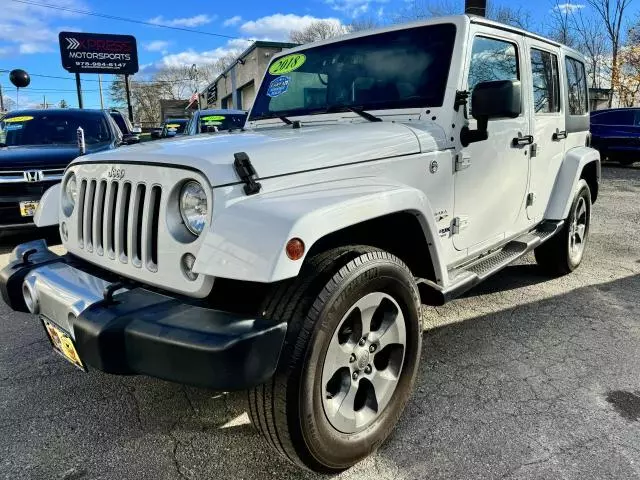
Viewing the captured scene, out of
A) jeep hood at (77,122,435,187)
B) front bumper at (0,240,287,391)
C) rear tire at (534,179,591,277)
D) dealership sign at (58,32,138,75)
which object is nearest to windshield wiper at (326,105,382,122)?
jeep hood at (77,122,435,187)

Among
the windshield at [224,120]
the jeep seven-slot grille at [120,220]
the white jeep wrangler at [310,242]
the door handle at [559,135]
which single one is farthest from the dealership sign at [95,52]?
the jeep seven-slot grille at [120,220]

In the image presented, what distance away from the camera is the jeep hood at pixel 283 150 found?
198 cm

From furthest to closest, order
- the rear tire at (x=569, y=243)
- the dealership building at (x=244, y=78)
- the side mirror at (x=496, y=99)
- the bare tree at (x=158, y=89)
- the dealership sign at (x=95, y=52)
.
Answer: 1. the bare tree at (x=158, y=89)
2. the dealership building at (x=244, y=78)
3. the dealership sign at (x=95, y=52)
4. the rear tire at (x=569, y=243)
5. the side mirror at (x=496, y=99)

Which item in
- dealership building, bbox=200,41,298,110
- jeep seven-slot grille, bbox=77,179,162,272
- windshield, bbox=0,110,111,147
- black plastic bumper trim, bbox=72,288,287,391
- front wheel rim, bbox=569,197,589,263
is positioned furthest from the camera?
dealership building, bbox=200,41,298,110

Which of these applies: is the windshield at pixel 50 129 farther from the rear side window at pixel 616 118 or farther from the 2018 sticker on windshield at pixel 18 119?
the rear side window at pixel 616 118

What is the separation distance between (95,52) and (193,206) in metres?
18.9

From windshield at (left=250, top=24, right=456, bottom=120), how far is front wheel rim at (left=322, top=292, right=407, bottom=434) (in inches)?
52.1

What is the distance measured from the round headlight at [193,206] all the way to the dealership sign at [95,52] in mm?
17553

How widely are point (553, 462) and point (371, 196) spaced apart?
1372mm

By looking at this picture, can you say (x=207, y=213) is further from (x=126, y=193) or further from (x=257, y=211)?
(x=126, y=193)

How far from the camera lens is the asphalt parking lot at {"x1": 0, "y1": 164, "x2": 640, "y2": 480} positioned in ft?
7.18

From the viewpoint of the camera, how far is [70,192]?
271cm

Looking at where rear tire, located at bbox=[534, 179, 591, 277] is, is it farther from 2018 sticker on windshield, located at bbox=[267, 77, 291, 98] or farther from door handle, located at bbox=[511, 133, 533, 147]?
2018 sticker on windshield, located at bbox=[267, 77, 291, 98]

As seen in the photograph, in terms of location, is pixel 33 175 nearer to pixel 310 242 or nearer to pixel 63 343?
pixel 63 343
